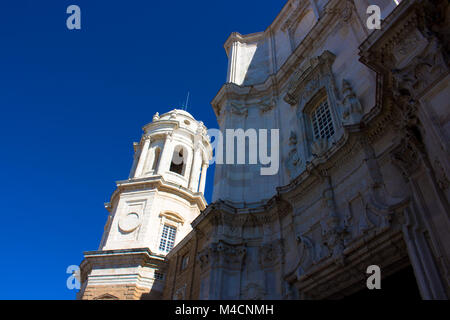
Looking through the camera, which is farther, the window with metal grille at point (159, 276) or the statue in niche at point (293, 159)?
the window with metal grille at point (159, 276)

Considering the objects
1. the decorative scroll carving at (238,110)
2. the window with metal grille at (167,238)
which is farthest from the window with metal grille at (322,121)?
the window with metal grille at (167,238)

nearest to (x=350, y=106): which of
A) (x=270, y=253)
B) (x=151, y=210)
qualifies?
(x=270, y=253)

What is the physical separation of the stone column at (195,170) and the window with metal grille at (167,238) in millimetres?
4826

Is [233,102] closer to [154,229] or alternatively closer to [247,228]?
[247,228]

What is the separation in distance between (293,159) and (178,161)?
1874 cm

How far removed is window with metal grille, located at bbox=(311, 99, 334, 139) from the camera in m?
14.7

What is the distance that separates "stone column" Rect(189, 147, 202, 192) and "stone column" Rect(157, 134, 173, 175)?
2.38 metres

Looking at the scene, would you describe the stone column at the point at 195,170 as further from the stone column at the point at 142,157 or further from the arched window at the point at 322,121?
the arched window at the point at 322,121

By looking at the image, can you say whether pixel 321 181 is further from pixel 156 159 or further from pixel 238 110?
pixel 156 159

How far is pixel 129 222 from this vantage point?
1006 inches

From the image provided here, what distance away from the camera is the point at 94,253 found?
73.4ft

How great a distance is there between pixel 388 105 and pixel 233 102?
10.8 metres

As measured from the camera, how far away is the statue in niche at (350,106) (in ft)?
42.0

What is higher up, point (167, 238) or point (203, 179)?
point (203, 179)
